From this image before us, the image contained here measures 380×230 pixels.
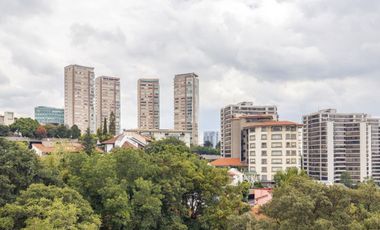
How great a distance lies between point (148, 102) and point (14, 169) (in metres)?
63.4

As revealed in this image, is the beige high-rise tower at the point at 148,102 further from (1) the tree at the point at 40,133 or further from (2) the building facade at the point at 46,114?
(2) the building facade at the point at 46,114

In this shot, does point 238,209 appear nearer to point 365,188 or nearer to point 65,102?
point 365,188

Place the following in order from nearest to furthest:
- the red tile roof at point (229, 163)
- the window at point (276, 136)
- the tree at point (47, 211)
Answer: the tree at point (47, 211)
the window at point (276, 136)
the red tile roof at point (229, 163)

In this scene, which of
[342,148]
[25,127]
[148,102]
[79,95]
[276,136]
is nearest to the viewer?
[276,136]

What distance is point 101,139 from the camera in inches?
1863

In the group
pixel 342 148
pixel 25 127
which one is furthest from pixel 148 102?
pixel 342 148

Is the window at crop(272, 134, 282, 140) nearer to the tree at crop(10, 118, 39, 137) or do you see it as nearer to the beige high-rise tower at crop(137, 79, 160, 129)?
the tree at crop(10, 118, 39, 137)

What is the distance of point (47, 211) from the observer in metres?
13.0

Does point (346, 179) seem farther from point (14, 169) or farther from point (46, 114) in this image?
point (46, 114)

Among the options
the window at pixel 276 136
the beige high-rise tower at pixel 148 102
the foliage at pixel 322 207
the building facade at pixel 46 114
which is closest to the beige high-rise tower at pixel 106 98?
the beige high-rise tower at pixel 148 102

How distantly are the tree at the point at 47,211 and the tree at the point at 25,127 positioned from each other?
40.4 meters

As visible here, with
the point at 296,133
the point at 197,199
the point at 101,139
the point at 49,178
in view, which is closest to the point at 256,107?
the point at 296,133

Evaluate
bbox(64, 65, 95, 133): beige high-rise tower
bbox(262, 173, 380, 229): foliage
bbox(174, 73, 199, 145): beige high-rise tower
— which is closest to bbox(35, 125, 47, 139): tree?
bbox(64, 65, 95, 133): beige high-rise tower

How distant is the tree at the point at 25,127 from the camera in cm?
5159
